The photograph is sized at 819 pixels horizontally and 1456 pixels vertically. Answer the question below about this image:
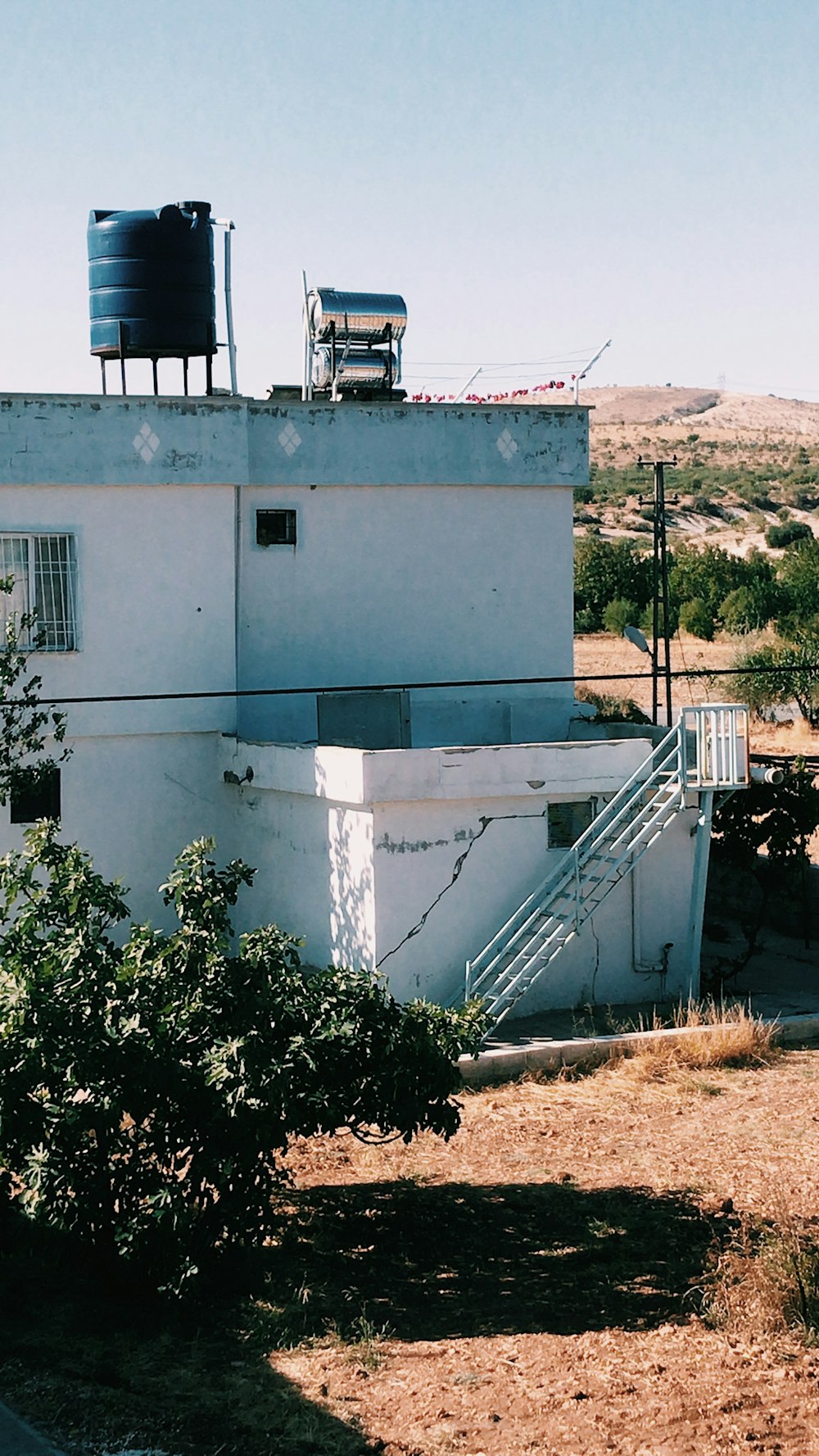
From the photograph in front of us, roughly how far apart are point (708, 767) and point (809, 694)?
27012 millimetres

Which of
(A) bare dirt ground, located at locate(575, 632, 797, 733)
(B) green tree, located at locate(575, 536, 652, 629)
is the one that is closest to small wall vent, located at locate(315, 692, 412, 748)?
(A) bare dirt ground, located at locate(575, 632, 797, 733)

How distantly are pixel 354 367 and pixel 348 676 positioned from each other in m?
3.97

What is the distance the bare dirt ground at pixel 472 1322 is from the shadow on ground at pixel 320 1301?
2 centimetres

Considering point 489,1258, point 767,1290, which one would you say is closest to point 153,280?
point 489,1258

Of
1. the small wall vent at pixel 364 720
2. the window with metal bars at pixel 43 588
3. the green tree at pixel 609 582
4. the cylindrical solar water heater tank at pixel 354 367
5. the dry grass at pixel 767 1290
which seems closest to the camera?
the dry grass at pixel 767 1290

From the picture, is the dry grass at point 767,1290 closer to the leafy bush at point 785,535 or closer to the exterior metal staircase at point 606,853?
the exterior metal staircase at point 606,853

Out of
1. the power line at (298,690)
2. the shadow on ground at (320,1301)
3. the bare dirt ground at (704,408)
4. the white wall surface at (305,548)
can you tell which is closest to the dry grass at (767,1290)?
the shadow on ground at (320,1301)

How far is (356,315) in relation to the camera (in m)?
21.7

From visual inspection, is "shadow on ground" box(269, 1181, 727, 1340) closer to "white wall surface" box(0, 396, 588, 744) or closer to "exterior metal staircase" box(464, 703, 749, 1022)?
"exterior metal staircase" box(464, 703, 749, 1022)

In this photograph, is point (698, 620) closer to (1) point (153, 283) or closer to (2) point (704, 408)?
(1) point (153, 283)

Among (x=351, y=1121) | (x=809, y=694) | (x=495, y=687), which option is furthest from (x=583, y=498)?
(x=351, y=1121)

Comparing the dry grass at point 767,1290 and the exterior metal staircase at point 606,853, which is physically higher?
the exterior metal staircase at point 606,853

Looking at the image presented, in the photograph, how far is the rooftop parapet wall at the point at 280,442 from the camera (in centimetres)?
1898

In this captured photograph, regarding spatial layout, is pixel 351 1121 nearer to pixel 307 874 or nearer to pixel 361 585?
pixel 307 874
